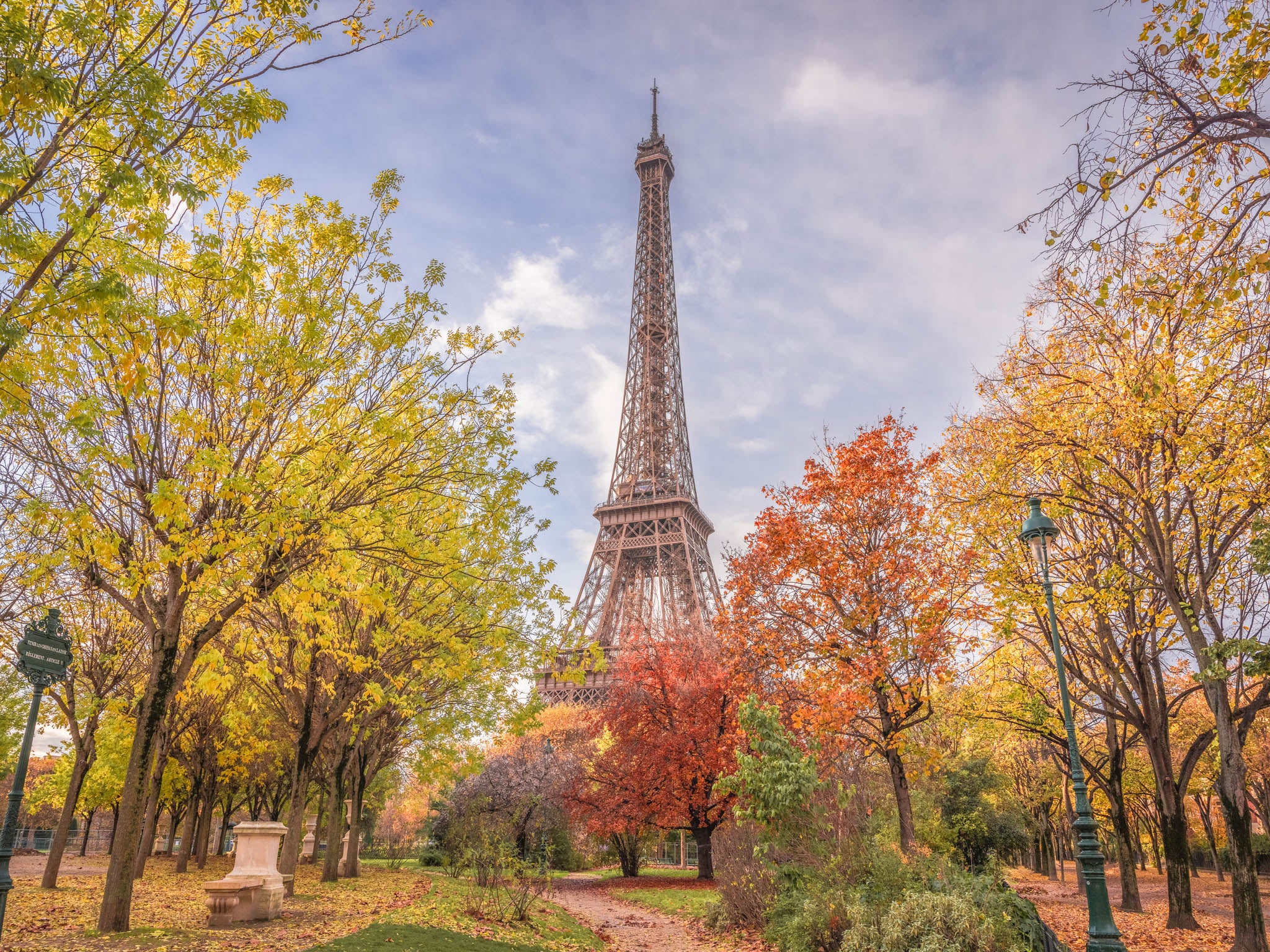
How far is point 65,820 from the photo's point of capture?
51.3 ft

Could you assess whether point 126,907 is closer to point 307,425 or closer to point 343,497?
point 343,497

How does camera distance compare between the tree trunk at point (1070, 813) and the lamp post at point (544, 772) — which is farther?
the lamp post at point (544, 772)

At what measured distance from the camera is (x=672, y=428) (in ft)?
188

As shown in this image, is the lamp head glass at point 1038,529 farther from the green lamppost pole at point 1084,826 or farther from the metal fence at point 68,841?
the metal fence at point 68,841

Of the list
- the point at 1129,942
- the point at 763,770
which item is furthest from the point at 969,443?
the point at 1129,942

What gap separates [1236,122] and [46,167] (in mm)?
9832

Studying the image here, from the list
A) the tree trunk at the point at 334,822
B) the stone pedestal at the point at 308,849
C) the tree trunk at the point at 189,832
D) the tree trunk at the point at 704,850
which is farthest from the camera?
the stone pedestal at the point at 308,849

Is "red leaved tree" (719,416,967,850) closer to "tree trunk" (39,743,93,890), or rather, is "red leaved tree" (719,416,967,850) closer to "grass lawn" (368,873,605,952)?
"grass lawn" (368,873,605,952)

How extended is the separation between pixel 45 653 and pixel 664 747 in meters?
18.2

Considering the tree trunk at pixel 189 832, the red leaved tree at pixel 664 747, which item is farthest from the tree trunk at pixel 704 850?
the tree trunk at pixel 189 832

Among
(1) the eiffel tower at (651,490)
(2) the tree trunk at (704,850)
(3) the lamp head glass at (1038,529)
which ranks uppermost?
(1) the eiffel tower at (651,490)

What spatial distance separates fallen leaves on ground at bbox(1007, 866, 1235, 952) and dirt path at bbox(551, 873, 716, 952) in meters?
6.59

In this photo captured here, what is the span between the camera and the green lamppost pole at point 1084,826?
7887 millimetres

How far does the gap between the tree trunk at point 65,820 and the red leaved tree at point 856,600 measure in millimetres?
14222
